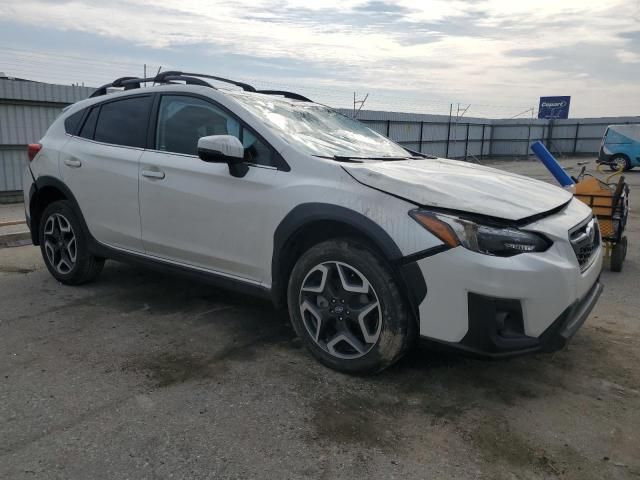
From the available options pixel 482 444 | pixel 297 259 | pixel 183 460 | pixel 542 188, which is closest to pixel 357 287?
pixel 297 259

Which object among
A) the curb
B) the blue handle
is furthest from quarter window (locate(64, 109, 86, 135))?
the blue handle

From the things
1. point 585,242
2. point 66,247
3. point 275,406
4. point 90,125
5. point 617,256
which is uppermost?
point 90,125

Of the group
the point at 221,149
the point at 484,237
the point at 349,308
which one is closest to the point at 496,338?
the point at 484,237

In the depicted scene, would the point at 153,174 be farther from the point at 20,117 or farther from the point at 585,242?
the point at 20,117

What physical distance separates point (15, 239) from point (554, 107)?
126 feet

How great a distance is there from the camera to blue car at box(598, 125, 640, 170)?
2167cm

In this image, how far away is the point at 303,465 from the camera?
2.30m

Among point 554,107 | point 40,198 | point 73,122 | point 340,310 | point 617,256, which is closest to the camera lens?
point 340,310

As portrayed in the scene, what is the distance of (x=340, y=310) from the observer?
3.03 m

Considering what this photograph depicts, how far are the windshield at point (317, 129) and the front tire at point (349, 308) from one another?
690 millimetres

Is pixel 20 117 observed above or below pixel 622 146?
above

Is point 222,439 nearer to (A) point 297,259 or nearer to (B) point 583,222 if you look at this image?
(A) point 297,259

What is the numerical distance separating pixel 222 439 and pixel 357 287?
3.40 ft

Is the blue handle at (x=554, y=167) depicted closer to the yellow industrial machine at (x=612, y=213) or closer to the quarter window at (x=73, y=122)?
the yellow industrial machine at (x=612, y=213)
